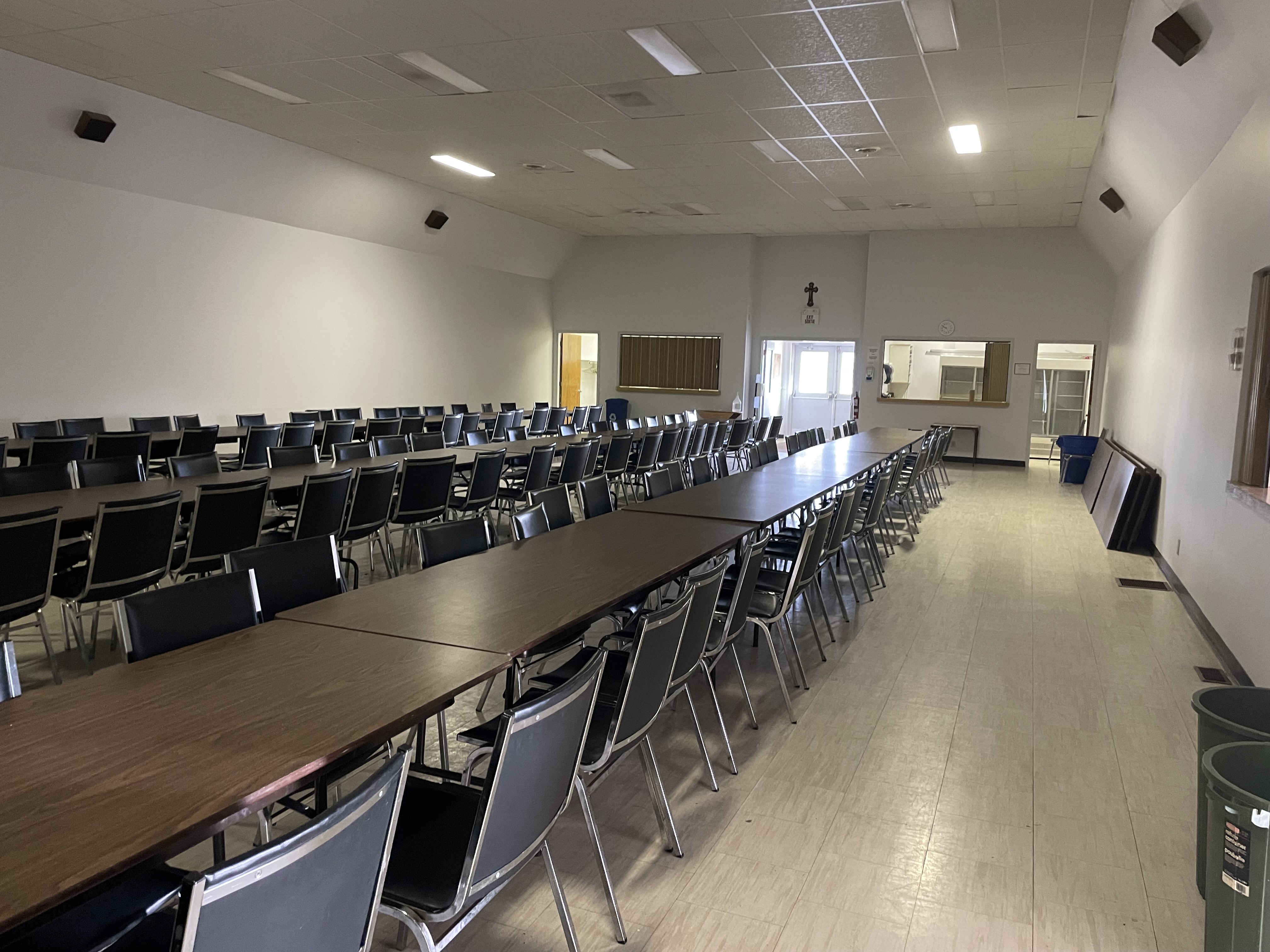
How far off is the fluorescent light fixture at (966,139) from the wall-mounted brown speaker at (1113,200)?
181 cm

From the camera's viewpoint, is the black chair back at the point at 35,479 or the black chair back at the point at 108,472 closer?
the black chair back at the point at 35,479

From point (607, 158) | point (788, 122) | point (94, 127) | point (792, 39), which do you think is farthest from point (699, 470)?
point (94, 127)

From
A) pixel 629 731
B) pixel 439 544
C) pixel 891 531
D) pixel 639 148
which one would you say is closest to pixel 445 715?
pixel 439 544

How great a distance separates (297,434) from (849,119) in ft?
18.9

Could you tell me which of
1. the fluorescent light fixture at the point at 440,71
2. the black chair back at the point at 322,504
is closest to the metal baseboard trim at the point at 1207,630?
the black chair back at the point at 322,504

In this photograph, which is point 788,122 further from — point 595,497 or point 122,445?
point 122,445

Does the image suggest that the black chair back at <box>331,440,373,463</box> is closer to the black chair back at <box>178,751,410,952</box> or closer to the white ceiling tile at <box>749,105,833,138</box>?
the white ceiling tile at <box>749,105,833,138</box>

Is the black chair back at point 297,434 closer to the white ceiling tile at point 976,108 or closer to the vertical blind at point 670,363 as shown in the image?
the white ceiling tile at point 976,108

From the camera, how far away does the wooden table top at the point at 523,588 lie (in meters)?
2.50

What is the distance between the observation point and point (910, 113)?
25.7ft

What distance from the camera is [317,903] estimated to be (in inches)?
53.7

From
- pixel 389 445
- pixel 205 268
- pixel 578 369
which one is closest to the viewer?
pixel 389 445

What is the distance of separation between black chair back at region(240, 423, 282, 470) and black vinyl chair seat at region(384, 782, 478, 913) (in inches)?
225

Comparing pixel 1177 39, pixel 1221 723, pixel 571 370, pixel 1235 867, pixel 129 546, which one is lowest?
pixel 1235 867
